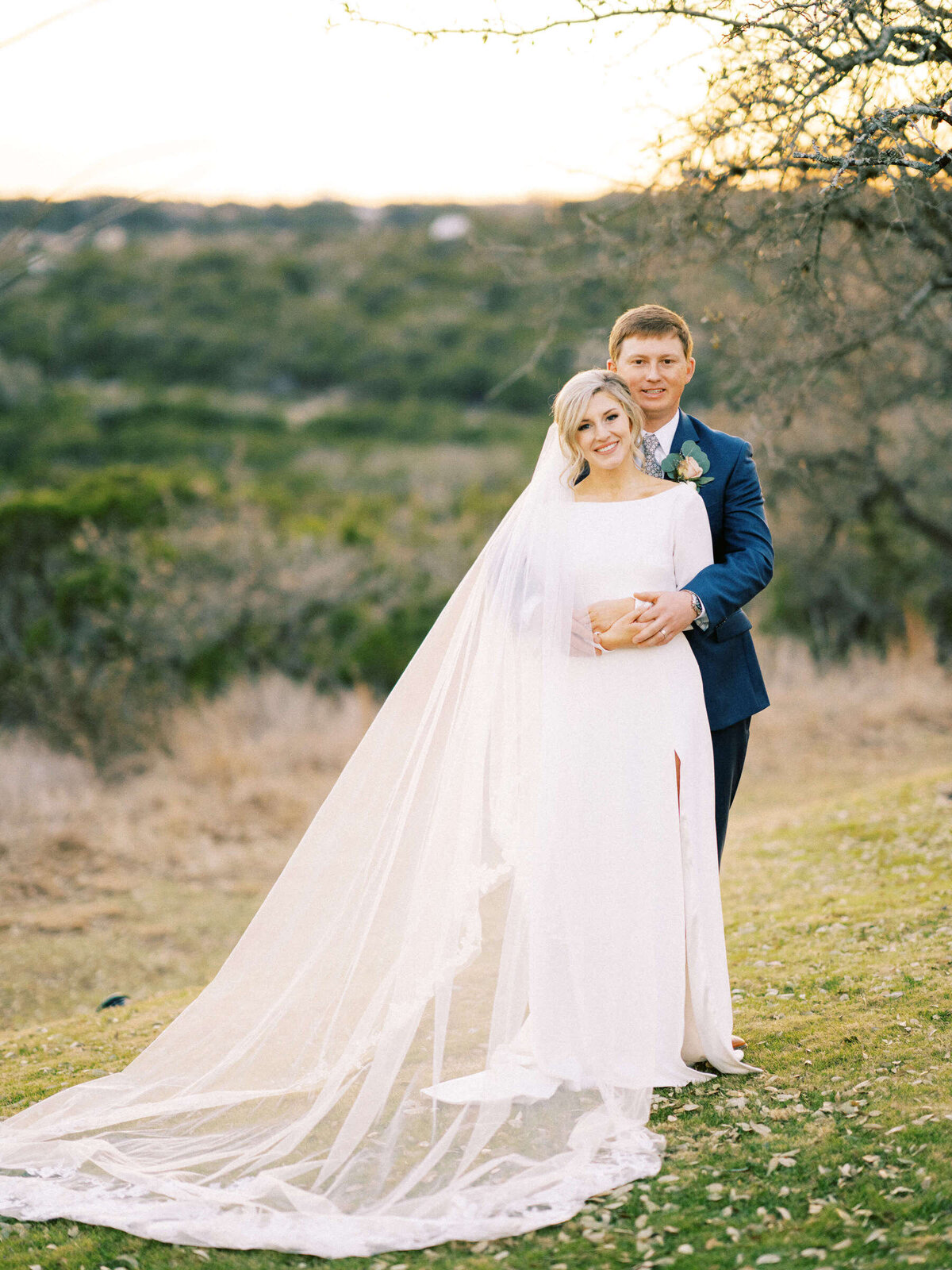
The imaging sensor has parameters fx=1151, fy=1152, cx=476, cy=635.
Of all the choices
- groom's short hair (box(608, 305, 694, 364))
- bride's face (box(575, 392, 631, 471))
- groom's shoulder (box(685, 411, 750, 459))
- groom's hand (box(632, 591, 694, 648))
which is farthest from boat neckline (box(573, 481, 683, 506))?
groom's short hair (box(608, 305, 694, 364))

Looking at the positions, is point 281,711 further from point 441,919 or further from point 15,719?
point 441,919

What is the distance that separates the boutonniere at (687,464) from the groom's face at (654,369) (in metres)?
0.17

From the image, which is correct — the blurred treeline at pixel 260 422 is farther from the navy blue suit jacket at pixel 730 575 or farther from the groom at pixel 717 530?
the navy blue suit jacket at pixel 730 575

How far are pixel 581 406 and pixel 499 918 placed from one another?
1.55 m

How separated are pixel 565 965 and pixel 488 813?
1.64 ft

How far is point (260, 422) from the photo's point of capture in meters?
30.6

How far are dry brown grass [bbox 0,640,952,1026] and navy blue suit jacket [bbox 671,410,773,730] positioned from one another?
381 centimetres

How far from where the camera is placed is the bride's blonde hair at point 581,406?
3.49m

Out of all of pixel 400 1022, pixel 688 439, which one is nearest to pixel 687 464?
pixel 688 439

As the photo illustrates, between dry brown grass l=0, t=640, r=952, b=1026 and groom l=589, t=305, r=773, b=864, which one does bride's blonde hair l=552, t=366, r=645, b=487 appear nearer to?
groom l=589, t=305, r=773, b=864

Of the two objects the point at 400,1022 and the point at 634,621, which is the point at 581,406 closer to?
the point at 634,621

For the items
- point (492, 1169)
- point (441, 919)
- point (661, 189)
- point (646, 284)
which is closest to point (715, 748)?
point (441, 919)

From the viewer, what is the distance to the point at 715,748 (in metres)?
3.66

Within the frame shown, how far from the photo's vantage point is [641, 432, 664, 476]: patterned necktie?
367 cm
